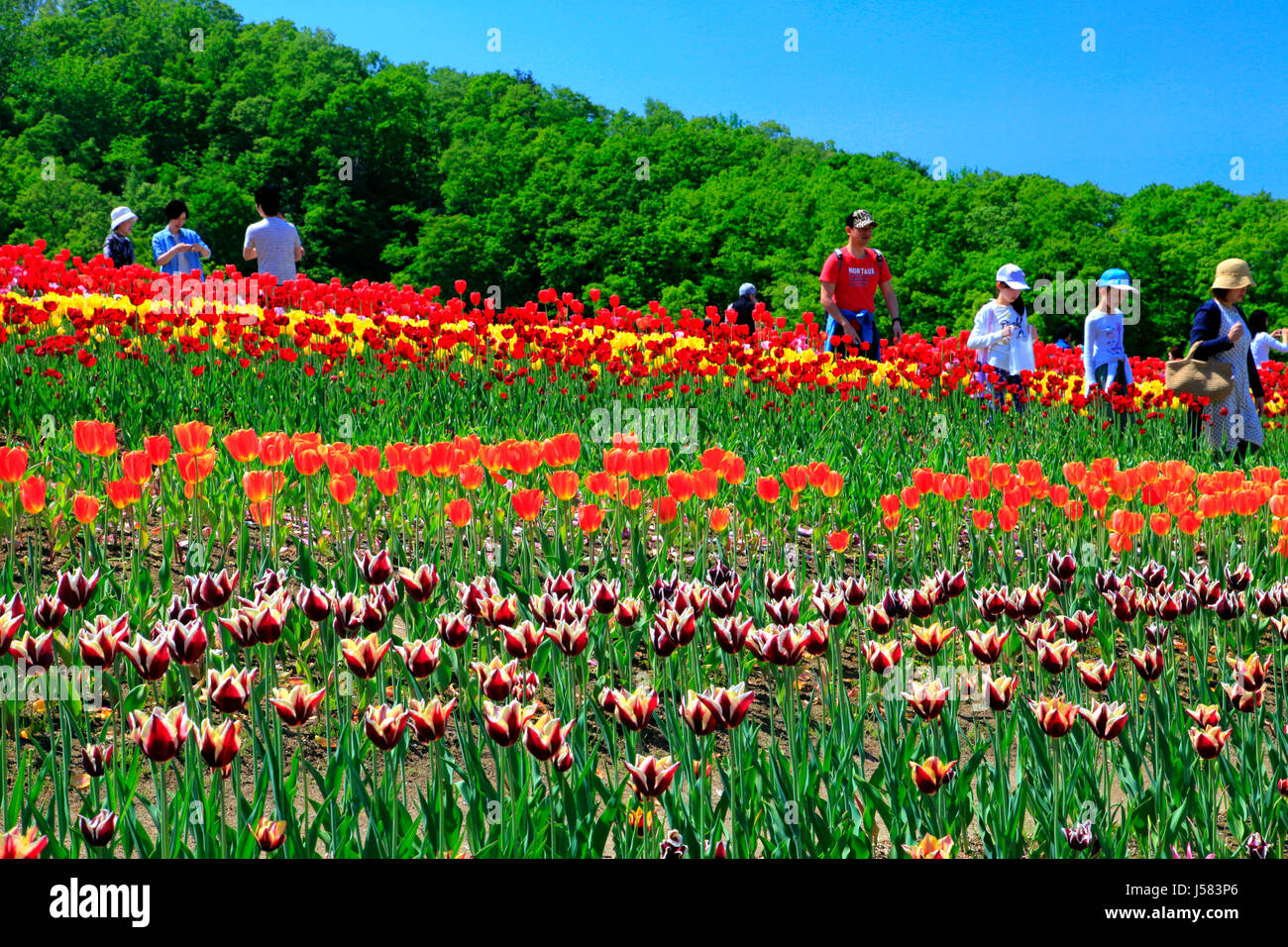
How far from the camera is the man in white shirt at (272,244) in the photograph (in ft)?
34.4

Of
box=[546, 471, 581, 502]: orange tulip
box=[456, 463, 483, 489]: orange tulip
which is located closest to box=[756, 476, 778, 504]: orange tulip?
box=[546, 471, 581, 502]: orange tulip

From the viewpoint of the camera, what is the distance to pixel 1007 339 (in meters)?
8.76

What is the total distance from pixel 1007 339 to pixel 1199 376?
1.64 m

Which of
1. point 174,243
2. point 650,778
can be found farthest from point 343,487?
point 174,243

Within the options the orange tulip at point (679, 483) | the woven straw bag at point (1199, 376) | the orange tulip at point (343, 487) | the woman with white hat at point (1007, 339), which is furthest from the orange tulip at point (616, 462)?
the woman with white hat at point (1007, 339)

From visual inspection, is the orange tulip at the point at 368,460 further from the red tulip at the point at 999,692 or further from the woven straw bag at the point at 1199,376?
the woven straw bag at the point at 1199,376

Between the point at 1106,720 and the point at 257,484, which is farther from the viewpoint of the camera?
the point at 257,484

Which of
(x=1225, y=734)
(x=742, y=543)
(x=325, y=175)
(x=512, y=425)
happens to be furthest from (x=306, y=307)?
(x=325, y=175)

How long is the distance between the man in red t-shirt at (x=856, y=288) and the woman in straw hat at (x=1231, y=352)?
7.97 ft

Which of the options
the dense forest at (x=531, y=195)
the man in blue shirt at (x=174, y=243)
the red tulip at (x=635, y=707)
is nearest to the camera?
the red tulip at (x=635, y=707)

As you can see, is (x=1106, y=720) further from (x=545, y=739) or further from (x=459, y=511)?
(x=459, y=511)

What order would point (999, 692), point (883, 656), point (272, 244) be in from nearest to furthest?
point (999, 692) < point (883, 656) < point (272, 244)

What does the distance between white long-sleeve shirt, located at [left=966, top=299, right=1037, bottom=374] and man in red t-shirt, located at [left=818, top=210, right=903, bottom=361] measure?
0.71 metres
